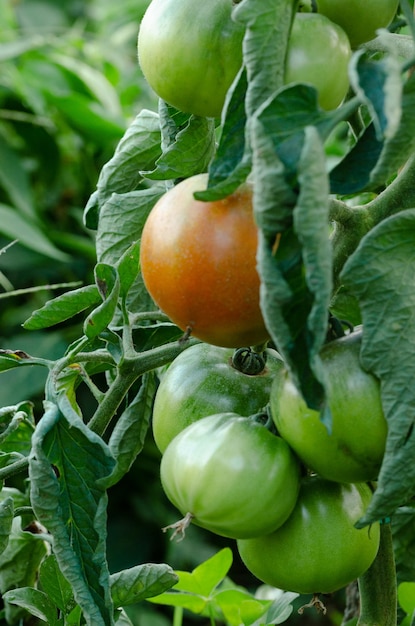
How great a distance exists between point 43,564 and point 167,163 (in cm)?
25

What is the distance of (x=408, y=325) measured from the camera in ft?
1.28

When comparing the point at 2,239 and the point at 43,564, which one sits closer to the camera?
the point at 43,564

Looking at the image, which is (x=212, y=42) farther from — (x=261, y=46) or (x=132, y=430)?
(x=132, y=430)

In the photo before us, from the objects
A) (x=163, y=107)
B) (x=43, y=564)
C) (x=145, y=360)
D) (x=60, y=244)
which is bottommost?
(x=60, y=244)

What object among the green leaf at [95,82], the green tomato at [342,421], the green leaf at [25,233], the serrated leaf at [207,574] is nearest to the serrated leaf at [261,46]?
the green tomato at [342,421]

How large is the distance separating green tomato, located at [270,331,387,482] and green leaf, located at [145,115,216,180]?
0.41ft

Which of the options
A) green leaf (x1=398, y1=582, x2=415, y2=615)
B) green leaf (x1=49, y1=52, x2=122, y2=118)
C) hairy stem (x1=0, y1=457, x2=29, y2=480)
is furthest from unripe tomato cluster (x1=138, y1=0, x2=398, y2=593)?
green leaf (x1=49, y1=52, x2=122, y2=118)

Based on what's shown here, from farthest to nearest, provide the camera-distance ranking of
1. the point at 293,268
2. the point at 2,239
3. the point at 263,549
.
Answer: the point at 2,239 → the point at 263,549 → the point at 293,268

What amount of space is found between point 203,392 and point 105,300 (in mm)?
75

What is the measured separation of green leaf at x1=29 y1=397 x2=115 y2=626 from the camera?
427 mm

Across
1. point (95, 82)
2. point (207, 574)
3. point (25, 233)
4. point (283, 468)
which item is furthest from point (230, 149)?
point (95, 82)

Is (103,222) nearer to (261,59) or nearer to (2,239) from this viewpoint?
(261,59)

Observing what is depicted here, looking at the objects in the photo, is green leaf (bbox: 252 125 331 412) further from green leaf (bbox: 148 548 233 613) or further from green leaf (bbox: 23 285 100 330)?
green leaf (bbox: 148 548 233 613)

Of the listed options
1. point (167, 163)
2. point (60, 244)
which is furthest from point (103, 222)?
point (60, 244)
